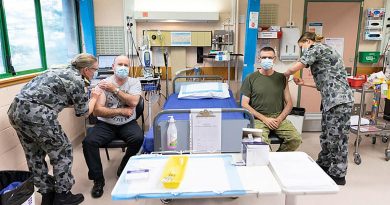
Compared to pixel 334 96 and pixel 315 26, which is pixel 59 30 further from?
pixel 315 26

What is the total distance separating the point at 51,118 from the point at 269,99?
1911mm

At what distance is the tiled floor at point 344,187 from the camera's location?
2.50 meters

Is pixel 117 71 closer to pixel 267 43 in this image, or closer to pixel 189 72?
pixel 189 72

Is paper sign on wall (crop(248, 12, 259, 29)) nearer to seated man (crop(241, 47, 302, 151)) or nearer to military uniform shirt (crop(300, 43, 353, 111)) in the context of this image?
seated man (crop(241, 47, 302, 151))

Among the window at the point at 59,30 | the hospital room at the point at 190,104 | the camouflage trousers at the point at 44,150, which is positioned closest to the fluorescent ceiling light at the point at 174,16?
the hospital room at the point at 190,104

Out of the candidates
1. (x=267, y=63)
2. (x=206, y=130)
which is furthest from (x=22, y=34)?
(x=267, y=63)

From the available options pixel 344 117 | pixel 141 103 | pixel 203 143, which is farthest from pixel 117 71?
pixel 344 117

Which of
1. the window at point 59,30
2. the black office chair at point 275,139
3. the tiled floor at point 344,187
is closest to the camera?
the tiled floor at point 344,187

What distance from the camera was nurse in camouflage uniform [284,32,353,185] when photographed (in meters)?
2.60

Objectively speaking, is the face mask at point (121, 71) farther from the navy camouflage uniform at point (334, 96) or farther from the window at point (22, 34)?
the navy camouflage uniform at point (334, 96)

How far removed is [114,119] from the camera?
111 inches

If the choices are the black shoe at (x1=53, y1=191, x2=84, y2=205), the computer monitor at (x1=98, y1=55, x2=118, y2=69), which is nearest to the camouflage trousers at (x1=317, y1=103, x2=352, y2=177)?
the black shoe at (x1=53, y1=191, x2=84, y2=205)

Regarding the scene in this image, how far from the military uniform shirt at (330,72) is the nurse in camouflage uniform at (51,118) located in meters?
1.88

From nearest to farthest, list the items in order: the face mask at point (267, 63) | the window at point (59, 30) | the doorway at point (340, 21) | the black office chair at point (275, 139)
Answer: the black office chair at point (275, 139) → the face mask at point (267, 63) → the window at point (59, 30) → the doorway at point (340, 21)
